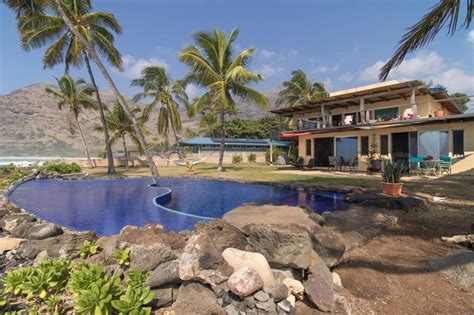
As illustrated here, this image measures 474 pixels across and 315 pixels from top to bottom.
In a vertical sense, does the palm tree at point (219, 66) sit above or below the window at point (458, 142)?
above

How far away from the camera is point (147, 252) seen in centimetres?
361

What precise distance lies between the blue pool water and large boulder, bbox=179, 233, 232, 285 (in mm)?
3773

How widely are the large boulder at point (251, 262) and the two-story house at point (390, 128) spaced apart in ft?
49.1

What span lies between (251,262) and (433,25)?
4.34m

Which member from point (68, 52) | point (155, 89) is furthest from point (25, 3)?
point (155, 89)

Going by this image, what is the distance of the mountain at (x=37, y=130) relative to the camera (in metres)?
108

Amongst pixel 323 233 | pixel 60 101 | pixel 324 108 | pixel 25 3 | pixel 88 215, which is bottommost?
pixel 88 215

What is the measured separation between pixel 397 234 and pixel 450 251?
109 cm

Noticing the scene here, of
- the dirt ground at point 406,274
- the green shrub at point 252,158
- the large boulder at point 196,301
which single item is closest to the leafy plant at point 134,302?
the large boulder at point 196,301

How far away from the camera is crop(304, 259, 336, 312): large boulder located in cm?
314

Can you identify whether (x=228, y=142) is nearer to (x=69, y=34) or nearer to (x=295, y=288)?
(x=69, y=34)

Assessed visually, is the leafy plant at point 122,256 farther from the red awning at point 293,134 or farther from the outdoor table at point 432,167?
the red awning at point 293,134

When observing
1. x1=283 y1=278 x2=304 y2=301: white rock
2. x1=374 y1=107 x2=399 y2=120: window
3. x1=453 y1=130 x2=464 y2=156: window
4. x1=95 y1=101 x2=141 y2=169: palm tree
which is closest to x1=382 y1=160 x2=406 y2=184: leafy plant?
x1=283 y1=278 x2=304 y2=301: white rock

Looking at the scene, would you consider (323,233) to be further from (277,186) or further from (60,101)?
(60,101)
